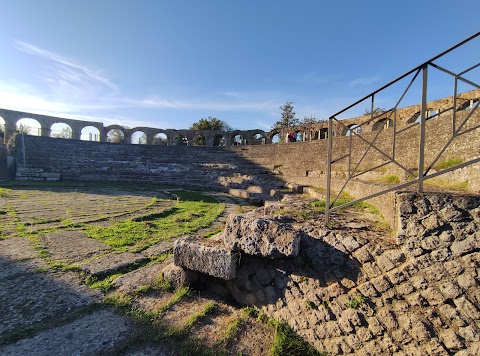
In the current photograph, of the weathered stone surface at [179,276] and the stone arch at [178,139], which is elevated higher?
the stone arch at [178,139]

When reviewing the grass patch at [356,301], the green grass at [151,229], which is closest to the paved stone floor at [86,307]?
the green grass at [151,229]

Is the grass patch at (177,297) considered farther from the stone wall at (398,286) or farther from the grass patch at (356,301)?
the grass patch at (356,301)

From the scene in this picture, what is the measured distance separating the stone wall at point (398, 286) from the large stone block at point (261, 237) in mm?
237

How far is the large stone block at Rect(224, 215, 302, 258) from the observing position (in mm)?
2586

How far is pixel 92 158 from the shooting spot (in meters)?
19.3

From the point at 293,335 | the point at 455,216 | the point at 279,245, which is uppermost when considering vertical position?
the point at 455,216

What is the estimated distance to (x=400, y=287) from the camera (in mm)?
2146

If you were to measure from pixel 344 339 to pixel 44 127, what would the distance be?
2868cm

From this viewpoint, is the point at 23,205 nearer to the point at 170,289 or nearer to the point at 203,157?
the point at 170,289

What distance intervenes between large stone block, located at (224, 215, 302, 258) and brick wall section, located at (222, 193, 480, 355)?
249mm

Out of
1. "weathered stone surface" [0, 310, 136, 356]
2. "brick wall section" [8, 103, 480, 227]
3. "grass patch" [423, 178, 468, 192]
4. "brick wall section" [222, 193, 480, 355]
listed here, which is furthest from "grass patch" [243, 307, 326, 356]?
"brick wall section" [8, 103, 480, 227]

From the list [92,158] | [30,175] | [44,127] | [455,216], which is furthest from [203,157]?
[455,216]

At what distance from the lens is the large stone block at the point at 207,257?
2844 mm

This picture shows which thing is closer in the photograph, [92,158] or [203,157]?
[92,158]
